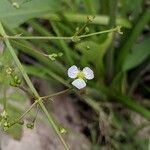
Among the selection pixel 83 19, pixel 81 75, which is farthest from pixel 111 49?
pixel 81 75

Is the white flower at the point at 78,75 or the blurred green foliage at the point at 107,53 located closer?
the white flower at the point at 78,75

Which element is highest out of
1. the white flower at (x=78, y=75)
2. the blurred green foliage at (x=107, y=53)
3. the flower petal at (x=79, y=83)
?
the blurred green foliage at (x=107, y=53)

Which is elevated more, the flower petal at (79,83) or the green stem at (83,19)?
the green stem at (83,19)

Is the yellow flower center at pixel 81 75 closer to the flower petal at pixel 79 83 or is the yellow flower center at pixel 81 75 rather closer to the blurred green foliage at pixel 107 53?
the flower petal at pixel 79 83

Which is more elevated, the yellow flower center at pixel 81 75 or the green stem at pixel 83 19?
the green stem at pixel 83 19

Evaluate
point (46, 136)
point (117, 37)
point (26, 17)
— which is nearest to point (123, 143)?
point (46, 136)

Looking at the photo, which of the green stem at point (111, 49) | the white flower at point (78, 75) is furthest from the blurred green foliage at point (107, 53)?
the white flower at point (78, 75)

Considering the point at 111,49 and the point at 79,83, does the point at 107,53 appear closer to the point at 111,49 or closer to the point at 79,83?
the point at 111,49

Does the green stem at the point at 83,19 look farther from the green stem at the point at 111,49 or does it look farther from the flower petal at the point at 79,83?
the flower petal at the point at 79,83

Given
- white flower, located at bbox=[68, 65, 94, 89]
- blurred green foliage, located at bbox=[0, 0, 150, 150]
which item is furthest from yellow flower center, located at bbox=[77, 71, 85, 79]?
blurred green foliage, located at bbox=[0, 0, 150, 150]

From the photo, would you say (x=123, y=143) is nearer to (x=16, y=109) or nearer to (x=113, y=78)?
(x=113, y=78)

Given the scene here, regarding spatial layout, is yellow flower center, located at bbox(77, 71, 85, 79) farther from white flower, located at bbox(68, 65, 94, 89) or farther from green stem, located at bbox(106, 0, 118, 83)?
green stem, located at bbox(106, 0, 118, 83)

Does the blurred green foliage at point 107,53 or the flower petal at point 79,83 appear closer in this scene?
the flower petal at point 79,83
